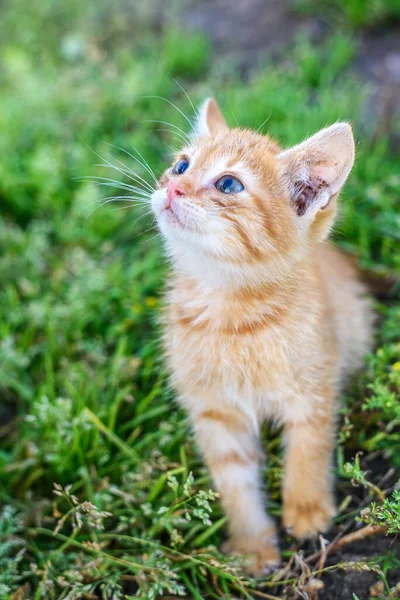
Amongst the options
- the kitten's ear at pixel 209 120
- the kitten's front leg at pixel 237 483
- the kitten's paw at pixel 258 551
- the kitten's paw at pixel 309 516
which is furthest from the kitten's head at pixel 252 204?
the kitten's paw at pixel 258 551

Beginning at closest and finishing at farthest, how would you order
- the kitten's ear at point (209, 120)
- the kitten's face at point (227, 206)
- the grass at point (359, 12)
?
the kitten's face at point (227, 206)
the kitten's ear at point (209, 120)
the grass at point (359, 12)

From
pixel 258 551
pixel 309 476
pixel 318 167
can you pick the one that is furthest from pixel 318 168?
pixel 258 551

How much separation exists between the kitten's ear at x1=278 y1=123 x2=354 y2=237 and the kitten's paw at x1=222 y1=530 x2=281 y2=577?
1.22m

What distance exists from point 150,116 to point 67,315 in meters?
1.74

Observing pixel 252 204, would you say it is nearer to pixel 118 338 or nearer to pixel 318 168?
pixel 318 168

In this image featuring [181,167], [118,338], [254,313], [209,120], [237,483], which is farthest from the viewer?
[118,338]

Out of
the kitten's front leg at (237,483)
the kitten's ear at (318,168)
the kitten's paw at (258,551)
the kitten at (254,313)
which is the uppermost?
the kitten's ear at (318,168)

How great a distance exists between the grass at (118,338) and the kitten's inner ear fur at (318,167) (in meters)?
0.79

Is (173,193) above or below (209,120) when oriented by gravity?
below

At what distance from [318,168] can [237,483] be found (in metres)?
1.23

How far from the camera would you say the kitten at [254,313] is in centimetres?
214

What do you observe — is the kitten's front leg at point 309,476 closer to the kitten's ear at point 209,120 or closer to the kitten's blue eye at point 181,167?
the kitten's blue eye at point 181,167

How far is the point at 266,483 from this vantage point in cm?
274

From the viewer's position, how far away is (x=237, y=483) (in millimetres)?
2549
